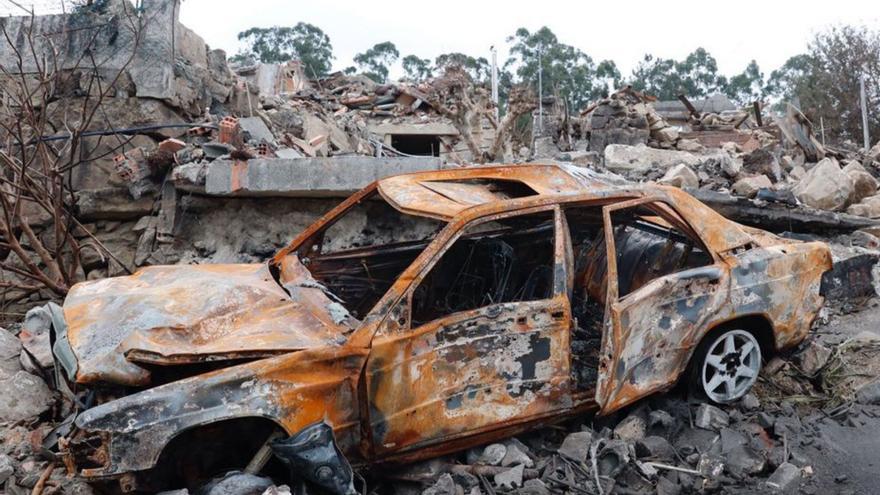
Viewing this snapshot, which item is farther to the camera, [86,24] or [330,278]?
[86,24]

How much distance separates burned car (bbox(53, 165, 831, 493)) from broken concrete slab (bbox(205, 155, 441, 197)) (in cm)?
191

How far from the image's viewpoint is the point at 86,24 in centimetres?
746

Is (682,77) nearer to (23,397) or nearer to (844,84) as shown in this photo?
(844,84)

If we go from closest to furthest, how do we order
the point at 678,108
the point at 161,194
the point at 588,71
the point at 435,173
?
the point at 435,173 < the point at 161,194 < the point at 678,108 < the point at 588,71

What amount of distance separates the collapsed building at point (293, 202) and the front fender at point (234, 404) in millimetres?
627

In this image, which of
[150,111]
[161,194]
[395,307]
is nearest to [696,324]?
[395,307]

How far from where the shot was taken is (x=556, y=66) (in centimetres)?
4531

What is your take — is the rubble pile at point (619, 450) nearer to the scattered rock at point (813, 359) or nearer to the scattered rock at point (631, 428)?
the scattered rock at point (631, 428)

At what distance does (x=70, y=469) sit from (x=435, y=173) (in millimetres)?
2582

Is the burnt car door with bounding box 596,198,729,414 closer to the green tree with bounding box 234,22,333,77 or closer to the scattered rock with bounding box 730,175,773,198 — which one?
the scattered rock with bounding box 730,175,773,198

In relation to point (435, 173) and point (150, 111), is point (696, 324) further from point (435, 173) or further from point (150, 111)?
point (150, 111)

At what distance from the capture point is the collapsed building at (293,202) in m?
3.55

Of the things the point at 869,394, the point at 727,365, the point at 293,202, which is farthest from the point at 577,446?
the point at 293,202

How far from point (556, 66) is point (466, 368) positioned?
4452 cm
